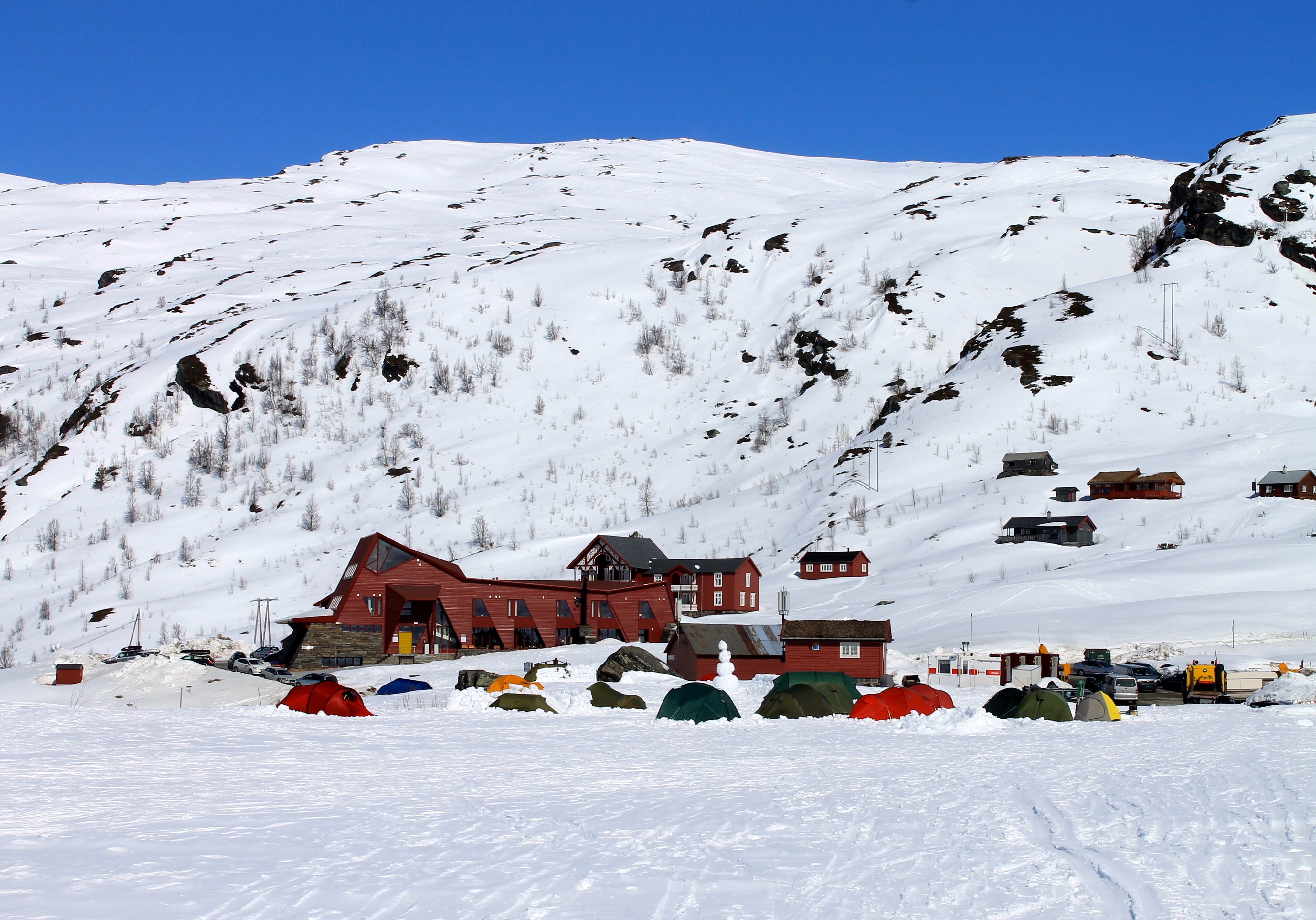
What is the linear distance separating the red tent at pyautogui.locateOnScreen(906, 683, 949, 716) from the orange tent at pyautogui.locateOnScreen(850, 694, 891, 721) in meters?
0.91

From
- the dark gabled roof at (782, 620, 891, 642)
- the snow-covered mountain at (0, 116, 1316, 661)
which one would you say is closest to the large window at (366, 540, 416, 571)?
the snow-covered mountain at (0, 116, 1316, 661)

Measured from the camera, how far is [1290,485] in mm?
70500

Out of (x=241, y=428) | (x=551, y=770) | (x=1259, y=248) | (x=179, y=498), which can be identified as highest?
(x=1259, y=248)

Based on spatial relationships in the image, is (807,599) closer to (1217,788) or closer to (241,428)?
(1217,788)

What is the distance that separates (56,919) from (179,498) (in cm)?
9132

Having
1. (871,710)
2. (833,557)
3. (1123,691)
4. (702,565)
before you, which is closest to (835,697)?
(871,710)

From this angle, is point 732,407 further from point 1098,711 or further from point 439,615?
point 1098,711

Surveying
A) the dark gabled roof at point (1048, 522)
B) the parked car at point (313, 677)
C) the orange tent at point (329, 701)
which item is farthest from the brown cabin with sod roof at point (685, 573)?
the orange tent at point (329, 701)

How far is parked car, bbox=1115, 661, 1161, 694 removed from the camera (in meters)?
40.4

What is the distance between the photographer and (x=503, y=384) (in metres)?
112

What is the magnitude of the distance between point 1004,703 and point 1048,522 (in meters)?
40.8

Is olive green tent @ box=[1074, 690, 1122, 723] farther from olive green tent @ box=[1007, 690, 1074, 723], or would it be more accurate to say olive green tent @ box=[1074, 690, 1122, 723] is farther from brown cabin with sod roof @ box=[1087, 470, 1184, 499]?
brown cabin with sod roof @ box=[1087, 470, 1184, 499]

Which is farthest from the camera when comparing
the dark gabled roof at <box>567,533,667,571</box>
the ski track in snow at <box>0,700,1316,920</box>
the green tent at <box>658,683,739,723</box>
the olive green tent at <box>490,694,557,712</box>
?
the dark gabled roof at <box>567,533,667,571</box>

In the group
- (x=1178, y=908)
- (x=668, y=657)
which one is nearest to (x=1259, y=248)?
(x=668, y=657)
